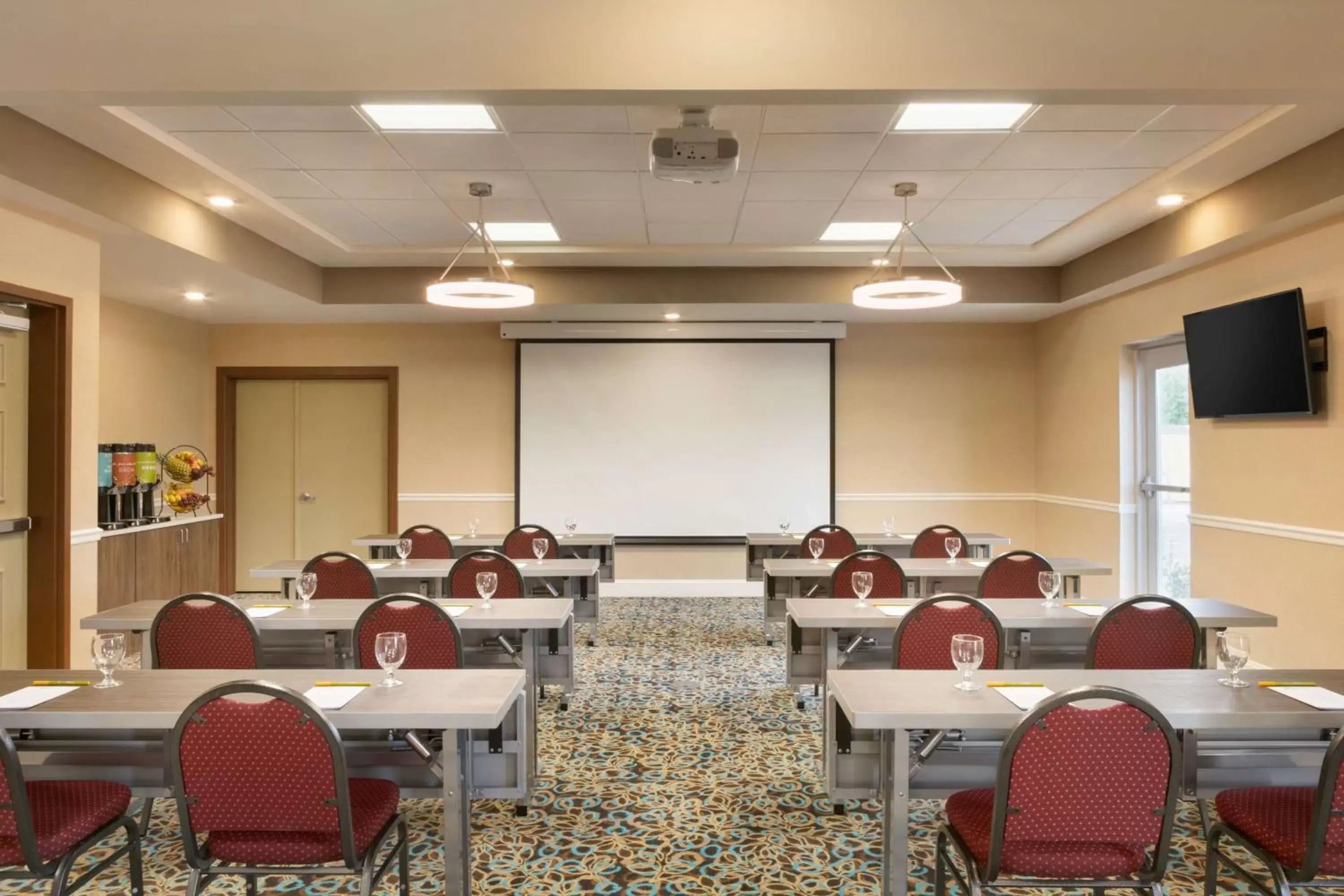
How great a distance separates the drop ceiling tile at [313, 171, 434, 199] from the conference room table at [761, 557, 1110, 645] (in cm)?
297

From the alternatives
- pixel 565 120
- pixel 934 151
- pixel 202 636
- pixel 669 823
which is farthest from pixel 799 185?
pixel 202 636

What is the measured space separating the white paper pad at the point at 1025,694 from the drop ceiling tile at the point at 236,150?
4015 millimetres

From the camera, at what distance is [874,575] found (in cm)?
436

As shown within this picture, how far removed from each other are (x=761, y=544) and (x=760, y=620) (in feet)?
3.65

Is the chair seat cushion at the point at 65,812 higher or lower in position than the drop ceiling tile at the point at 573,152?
lower

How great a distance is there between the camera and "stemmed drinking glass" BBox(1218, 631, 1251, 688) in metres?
2.41

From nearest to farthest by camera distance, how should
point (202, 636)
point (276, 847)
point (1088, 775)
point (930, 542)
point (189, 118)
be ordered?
1. point (1088, 775)
2. point (276, 847)
3. point (202, 636)
4. point (189, 118)
5. point (930, 542)

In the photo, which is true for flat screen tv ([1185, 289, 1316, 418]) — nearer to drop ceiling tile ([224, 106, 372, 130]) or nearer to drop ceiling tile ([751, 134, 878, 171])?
drop ceiling tile ([751, 134, 878, 171])

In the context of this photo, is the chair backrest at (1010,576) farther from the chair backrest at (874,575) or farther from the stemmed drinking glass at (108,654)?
the stemmed drinking glass at (108,654)

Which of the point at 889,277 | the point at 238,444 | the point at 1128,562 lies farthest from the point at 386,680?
the point at 238,444

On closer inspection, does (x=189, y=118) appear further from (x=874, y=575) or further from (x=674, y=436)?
(x=674, y=436)

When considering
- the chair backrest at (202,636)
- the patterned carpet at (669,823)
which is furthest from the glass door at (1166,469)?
the chair backrest at (202,636)

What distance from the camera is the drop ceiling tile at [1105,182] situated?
4.67 m

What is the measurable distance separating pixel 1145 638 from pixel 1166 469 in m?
3.87
